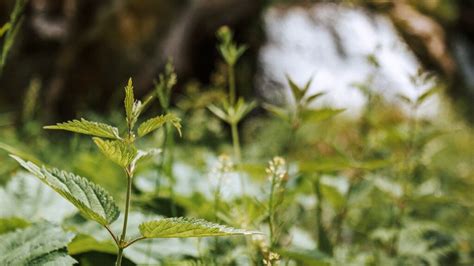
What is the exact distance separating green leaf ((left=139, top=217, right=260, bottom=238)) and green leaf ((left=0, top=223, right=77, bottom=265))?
0.55ft

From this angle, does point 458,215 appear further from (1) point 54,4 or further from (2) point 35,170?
(1) point 54,4

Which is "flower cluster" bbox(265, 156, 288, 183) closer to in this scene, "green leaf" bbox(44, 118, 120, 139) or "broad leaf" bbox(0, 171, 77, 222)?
"green leaf" bbox(44, 118, 120, 139)

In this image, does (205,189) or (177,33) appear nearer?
(205,189)

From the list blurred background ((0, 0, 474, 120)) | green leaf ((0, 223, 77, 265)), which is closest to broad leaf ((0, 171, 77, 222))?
green leaf ((0, 223, 77, 265))

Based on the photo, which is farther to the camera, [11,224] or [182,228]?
[11,224]

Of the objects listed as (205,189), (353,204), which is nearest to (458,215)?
(353,204)

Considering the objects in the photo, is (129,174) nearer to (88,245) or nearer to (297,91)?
(88,245)

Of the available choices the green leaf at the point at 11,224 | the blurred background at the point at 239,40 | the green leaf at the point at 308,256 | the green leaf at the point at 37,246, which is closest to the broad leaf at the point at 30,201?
the green leaf at the point at 11,224

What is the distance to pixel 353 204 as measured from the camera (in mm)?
1479

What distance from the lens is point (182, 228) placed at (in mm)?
638

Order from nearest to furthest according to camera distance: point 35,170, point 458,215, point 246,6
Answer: point 35,170 → point 458,215 → point 246,6

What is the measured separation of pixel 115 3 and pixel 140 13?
23 cm

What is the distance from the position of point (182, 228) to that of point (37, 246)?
0.98 feet

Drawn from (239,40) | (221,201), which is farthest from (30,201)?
(239,40)
